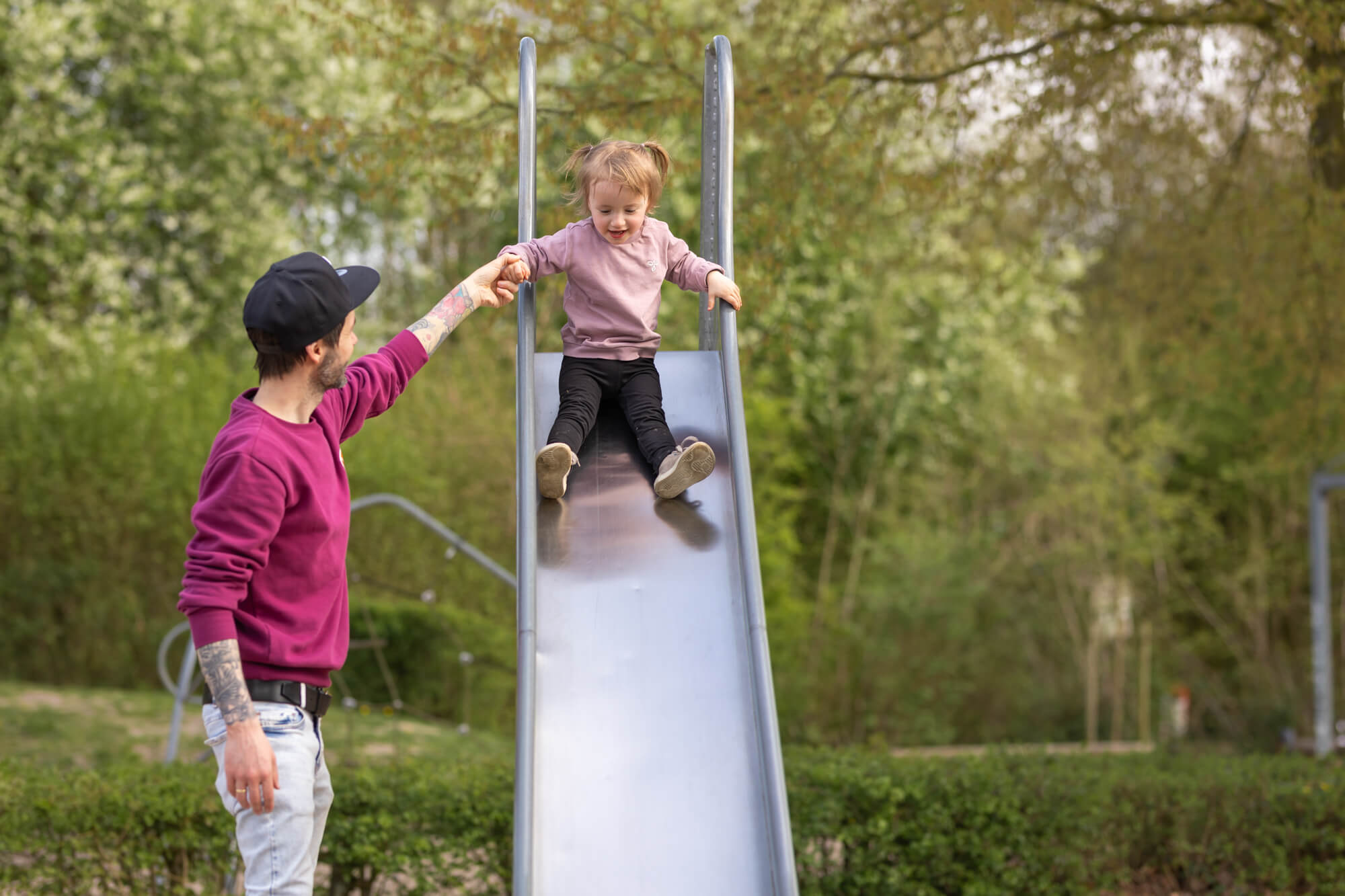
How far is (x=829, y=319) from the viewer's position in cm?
1252

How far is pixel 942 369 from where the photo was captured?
12.8 meters

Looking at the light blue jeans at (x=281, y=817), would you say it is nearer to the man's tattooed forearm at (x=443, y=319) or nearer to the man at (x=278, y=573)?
the man at (x=278, y=573)

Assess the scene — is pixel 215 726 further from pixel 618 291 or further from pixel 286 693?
pixel 618 291

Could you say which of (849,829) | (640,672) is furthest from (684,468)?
(849,829)

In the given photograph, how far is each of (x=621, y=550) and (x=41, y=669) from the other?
32.4 ft

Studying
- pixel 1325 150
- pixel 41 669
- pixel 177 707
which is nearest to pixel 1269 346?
pixel 1325 150

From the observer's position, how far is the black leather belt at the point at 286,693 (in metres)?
2.08

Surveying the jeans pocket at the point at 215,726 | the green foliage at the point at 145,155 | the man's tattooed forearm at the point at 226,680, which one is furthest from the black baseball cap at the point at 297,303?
the green foliage at the point at 145,155

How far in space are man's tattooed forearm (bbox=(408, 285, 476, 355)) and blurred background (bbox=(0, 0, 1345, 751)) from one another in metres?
2.79

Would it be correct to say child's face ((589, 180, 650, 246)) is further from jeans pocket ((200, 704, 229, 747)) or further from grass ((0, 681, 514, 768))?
grass ((0, 681, 514, 768))

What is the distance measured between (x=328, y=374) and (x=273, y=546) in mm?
337

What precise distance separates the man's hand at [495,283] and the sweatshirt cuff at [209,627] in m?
1.19

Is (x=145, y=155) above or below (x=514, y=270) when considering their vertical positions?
above

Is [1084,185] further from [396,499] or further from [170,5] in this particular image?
[170,5]
